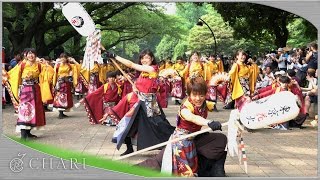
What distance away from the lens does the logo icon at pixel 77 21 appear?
21.2ft

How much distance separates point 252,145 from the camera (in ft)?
28.6

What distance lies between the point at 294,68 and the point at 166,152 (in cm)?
538

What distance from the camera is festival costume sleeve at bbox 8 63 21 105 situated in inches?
317

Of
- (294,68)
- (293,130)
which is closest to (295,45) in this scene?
(294,68)

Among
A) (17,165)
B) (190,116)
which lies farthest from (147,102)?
(17,165)

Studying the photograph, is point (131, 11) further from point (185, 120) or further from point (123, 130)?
point (185, 120)

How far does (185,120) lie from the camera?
6082 mm

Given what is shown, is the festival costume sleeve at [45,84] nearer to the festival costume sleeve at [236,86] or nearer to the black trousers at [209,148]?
the festival costume sleeve at [236,86]

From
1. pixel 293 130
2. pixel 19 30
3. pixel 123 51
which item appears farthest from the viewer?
pixel 293 130

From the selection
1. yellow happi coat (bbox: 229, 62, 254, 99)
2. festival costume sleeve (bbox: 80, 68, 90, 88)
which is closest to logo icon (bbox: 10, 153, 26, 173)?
yellow happi coat (bbox: 229, 62, 254, 99)

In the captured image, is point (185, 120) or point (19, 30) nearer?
point (185, 120)

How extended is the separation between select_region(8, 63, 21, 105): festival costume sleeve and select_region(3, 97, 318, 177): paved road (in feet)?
0.85

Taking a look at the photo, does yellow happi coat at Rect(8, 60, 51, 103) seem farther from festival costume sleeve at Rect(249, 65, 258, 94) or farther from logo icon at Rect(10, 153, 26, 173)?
festival costume sleeve at Rect(249, 65, 258, 94)

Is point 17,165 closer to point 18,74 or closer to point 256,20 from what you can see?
point 18,74
